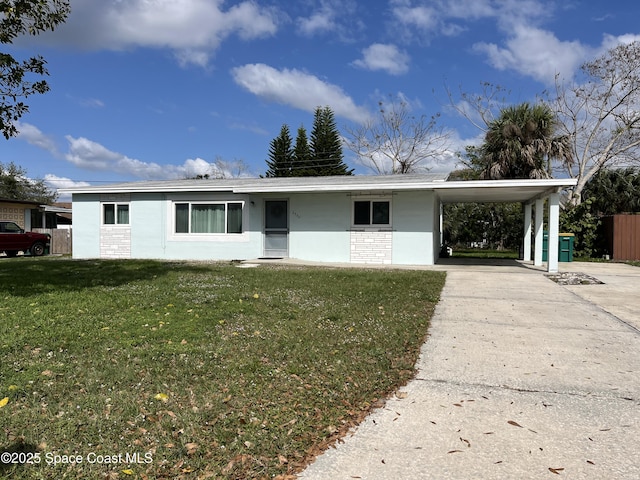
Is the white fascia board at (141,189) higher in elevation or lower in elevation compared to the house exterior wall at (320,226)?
higher

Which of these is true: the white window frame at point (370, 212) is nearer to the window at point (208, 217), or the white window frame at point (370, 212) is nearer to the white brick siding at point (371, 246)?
the white brick siding at point (371, 246)

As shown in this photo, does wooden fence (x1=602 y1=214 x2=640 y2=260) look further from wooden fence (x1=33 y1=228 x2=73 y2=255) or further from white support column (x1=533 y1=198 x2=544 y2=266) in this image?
wooden fence (x1=33 y1=228 x2=73 y2=255)

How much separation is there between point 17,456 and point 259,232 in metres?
13.7

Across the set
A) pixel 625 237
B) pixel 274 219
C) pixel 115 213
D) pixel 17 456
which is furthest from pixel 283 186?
pixel 625 237

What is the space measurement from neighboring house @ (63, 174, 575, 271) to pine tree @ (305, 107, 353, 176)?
81.6ft

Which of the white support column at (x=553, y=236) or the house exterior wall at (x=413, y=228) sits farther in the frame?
the house exterior wall at (x=413, y=228)

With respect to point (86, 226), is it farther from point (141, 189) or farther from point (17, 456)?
point (17, 456)

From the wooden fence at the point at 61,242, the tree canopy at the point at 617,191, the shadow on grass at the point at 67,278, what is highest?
the tree canopy at the point at 617,191

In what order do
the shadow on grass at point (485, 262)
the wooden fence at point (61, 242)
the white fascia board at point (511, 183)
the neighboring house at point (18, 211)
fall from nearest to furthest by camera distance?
the white fascia board at point (511, 183) → the shadow on grass at point (485, 262) → the wooden fence at point (61, 242) → the neighboring house at point (18, 211)

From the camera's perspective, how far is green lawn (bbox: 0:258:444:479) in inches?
103

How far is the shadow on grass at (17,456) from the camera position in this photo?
2.44 meters

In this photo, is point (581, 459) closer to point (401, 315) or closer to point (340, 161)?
point (401, 315)

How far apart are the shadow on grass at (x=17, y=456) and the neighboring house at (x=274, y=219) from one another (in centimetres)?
1229

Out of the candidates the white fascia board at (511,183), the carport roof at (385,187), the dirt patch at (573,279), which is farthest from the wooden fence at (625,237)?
the dirt patch at (573,279)
